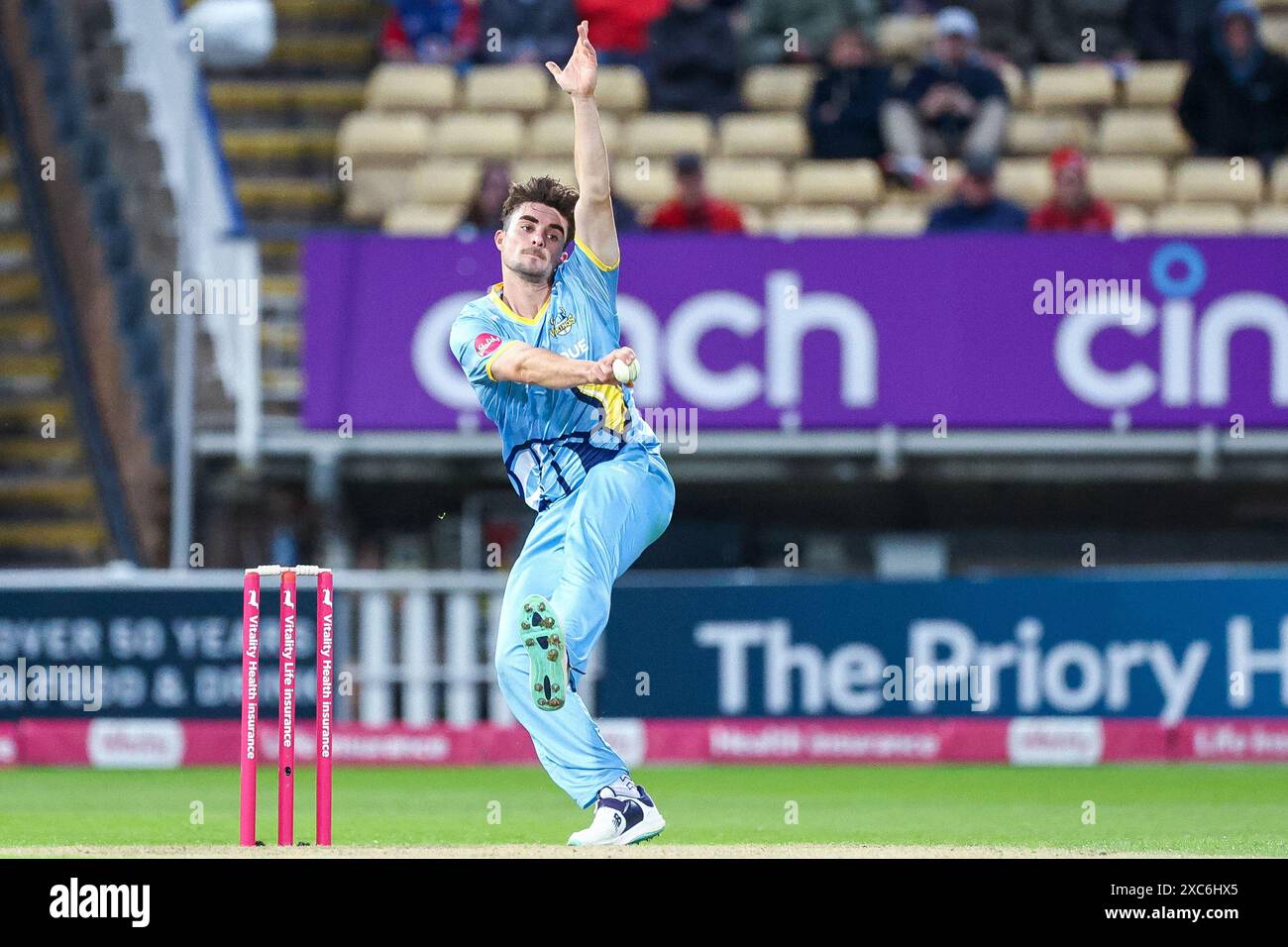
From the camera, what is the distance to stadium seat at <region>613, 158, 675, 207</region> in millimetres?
18328

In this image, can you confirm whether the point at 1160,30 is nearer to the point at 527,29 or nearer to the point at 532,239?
the point at 527,29

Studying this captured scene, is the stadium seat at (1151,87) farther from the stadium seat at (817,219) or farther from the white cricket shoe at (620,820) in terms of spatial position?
the white cricket shoe at (620,820)

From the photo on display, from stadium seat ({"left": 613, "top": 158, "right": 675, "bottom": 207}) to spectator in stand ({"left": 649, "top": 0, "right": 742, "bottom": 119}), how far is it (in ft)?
3.19

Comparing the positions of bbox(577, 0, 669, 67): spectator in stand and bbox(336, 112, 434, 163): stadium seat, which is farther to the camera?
bbox(577, 0, 669, 67): spectator in stand

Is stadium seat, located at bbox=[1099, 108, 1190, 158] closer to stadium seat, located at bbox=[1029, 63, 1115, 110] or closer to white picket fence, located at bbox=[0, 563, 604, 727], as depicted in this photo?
stadium seat, located at bbox=[1029, 63, 1115, 110]

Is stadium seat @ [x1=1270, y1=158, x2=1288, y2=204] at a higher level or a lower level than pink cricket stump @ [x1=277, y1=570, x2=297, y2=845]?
higher

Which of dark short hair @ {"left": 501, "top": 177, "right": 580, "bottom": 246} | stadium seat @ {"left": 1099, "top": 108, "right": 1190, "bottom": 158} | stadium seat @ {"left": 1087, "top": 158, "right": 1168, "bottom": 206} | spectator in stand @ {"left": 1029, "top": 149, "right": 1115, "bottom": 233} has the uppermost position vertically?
stadium seat @ {"left": 1099, "top": 108, "right": 1190, "bottom": 158}

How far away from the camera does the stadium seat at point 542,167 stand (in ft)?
59.8

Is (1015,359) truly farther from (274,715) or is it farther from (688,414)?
(274,715)

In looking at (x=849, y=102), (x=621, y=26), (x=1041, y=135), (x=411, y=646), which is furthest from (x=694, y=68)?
(x=411, y=646)

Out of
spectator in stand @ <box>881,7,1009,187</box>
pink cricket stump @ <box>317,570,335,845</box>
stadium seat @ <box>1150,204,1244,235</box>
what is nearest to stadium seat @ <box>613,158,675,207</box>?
spectator in stand @ <box>881,7,1009,187</box>

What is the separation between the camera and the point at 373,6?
21.7m
